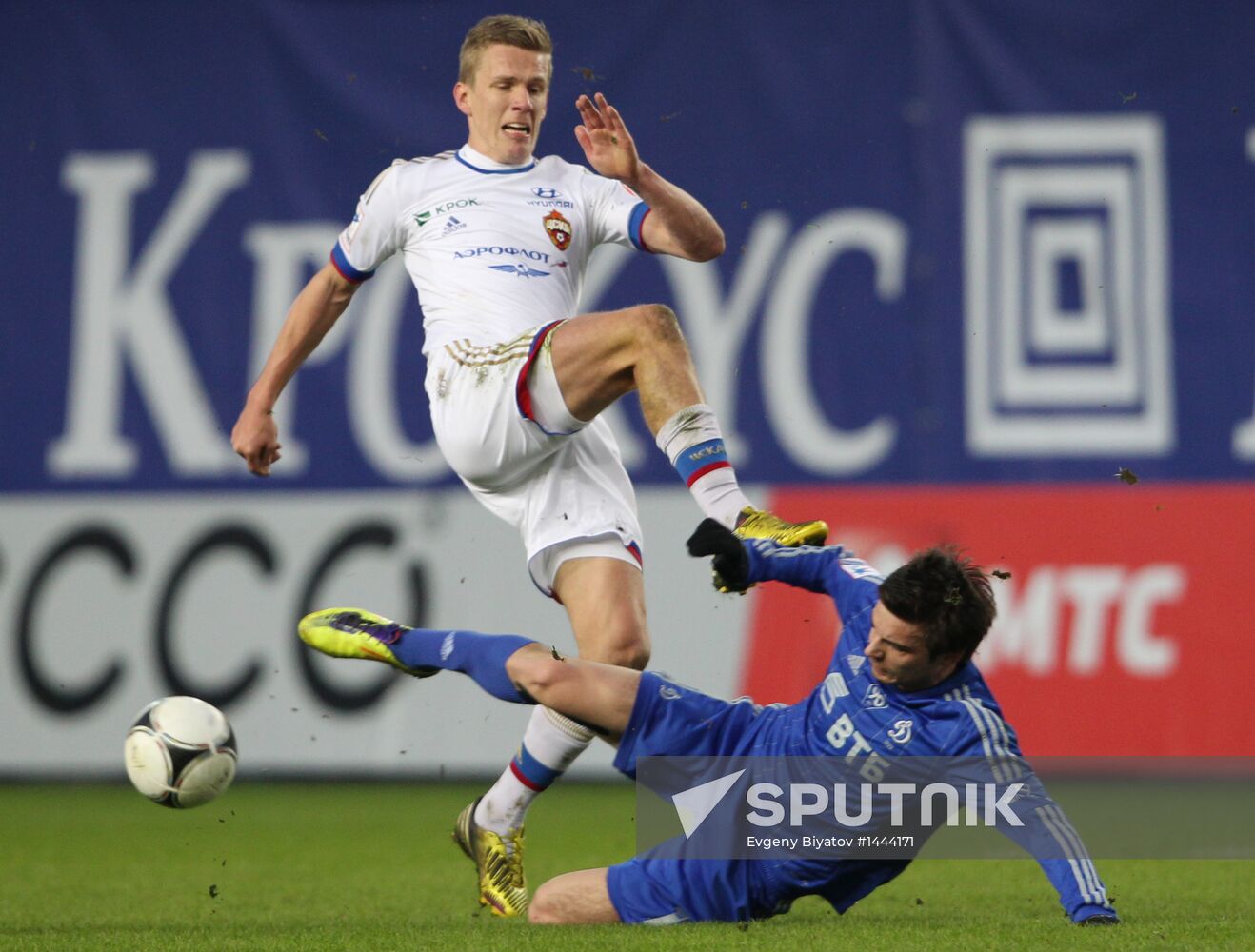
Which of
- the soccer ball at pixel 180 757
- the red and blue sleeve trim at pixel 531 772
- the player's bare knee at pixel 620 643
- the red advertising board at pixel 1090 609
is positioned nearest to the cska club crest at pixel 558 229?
the player's bare knee at pixel 620 643

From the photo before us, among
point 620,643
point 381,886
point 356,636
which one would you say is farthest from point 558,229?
point 381,886

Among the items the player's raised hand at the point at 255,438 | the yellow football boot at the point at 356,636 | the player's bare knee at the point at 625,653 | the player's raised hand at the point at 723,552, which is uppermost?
the player's raised hand at the point at 255,438

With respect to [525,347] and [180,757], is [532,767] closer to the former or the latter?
[180,757]

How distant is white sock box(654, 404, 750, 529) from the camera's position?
4180 mm

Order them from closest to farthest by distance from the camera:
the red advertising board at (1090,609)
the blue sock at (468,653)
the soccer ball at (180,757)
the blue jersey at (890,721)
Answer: the blue jersey at (890,721)
the blue sock at (468,653)
the soccer ball at (180,757)
the red advertising board at (1090,609)

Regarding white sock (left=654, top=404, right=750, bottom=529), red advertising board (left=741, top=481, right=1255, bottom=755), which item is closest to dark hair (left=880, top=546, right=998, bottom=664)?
white sock (left=654, top=404, right=750, bottom=529)

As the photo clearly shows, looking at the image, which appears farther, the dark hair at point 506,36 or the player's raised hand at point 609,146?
the dark hair at point 506,36

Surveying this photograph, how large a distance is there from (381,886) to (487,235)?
198 centimetres

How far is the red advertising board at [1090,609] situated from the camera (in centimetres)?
734

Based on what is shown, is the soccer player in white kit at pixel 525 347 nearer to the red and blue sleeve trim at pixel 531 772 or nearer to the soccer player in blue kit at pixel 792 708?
the red and blue sleeve trim at pixel 531 772

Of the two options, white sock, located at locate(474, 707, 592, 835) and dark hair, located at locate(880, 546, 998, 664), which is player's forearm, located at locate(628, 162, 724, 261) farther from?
white sock, located at locate(474, 707, 592, 835)

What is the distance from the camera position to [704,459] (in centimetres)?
423

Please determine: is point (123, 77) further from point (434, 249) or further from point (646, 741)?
point (646, 741)

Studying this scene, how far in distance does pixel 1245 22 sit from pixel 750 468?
304 centimetres
